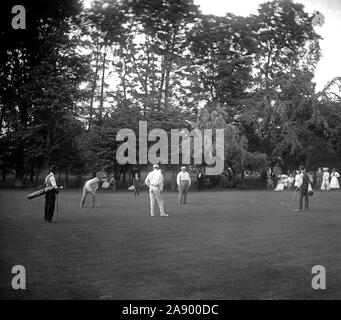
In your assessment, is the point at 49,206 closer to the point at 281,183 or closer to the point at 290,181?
the point at 281,183

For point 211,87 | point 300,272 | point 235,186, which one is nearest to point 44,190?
point 300,272

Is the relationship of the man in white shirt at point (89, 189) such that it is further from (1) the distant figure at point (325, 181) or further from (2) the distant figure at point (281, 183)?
(1) the distant figure at point (325, 181)

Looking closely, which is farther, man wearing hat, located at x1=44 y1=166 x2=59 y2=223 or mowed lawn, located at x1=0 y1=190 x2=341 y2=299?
man wearing hat, located at x1=44 y1=166 x2=59 y2=223

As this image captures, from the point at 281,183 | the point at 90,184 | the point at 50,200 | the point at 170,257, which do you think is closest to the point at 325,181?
the point at 281,183

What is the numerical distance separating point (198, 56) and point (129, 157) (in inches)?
497

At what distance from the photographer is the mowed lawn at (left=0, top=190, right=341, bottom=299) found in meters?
6.02

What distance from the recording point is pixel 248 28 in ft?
80.0

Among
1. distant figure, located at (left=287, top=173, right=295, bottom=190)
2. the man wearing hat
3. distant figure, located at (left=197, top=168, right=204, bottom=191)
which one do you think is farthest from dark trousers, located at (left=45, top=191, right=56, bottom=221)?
distant figure, located at (left=287, top=173, right=295, bottom=190)

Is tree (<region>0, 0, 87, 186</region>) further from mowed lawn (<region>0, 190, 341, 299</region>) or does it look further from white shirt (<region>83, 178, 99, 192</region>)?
mowed lawn (<region>0, 190, 341, 299</region>)

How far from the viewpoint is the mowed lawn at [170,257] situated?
237 inches

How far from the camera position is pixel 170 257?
27.2 ft

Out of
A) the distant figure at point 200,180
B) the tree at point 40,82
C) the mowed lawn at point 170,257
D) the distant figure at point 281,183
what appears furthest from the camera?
the distant figure at point 200,180

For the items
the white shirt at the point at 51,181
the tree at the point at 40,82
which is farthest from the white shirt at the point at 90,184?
the tree at the point at 40,82
